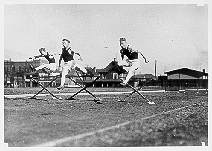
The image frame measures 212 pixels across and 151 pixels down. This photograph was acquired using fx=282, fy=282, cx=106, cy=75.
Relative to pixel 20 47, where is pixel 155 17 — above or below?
above

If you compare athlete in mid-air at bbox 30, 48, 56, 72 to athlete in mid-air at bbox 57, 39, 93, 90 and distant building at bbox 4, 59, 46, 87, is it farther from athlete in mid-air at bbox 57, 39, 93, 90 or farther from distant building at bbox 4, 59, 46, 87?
athlete in mid-air at bbox 57, 39, 93, 90

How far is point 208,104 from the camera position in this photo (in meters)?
6.24

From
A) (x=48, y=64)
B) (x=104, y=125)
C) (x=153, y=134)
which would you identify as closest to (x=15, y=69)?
(x=48, y=64)

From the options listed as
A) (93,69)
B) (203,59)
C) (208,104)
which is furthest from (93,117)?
(203,59)

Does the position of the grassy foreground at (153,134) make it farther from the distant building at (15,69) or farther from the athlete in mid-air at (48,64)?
the distant building at (15,69)

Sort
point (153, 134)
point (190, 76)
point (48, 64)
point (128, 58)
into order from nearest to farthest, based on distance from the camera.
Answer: point (153, 134)
point (128, 58)
point (48, 64)
point (190, 76)

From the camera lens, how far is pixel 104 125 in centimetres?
456

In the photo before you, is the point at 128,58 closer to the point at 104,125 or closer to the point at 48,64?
the point at 48,64

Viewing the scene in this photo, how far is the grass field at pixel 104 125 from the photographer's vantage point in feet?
13.8

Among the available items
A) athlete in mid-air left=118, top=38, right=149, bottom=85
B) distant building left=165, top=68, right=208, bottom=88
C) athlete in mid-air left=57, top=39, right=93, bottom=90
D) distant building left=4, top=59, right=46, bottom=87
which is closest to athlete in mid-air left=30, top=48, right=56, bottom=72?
distant building left=4, top=59, right=46, bottom=87

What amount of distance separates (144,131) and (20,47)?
12.9 ft

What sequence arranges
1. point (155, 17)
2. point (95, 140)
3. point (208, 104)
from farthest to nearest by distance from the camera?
point (155, 17), point (208, 104), point (95, 140)

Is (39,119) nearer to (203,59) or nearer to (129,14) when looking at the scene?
(129,14)

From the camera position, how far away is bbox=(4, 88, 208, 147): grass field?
4211 millimetres
